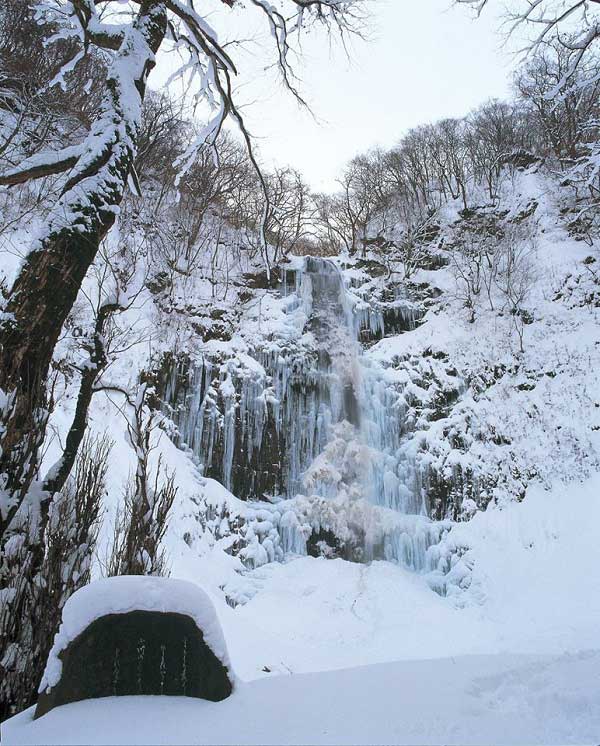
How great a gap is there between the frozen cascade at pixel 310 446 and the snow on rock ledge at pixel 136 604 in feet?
23.8

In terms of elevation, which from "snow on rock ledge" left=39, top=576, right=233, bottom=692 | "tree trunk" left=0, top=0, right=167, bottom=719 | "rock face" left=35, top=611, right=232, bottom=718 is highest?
"tree trunk" left=0, top=0, right=167, bottom=719

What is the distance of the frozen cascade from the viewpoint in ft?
34.7

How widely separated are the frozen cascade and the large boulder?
7307 millimetres

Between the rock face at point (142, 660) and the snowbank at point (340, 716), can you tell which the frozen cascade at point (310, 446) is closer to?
the snowbank at point (340, 716)

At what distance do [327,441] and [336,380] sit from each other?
202 centimetres

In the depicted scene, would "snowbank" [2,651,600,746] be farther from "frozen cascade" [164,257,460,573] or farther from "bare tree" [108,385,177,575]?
"frozen cascade" [164,257,460,573]

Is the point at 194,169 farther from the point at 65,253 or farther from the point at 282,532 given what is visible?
the point at 65,253

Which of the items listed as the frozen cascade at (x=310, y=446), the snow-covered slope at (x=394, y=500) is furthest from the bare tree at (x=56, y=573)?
the frozen cascade at (x=310, y=446)

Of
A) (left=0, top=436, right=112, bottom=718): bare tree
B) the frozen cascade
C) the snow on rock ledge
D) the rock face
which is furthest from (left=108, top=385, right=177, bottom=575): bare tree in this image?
the frozen cascade

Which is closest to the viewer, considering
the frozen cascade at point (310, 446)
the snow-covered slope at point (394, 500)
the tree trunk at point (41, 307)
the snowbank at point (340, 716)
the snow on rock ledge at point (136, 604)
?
the snowbank at point (340, 716)

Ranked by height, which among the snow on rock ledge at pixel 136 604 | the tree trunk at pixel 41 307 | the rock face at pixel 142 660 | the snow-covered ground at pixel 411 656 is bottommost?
the snow-covered ground at pixel 411 656

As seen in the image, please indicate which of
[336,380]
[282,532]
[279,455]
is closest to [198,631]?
[282,532]

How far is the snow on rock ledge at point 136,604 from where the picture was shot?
2832mm

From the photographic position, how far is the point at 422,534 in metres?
10.4
